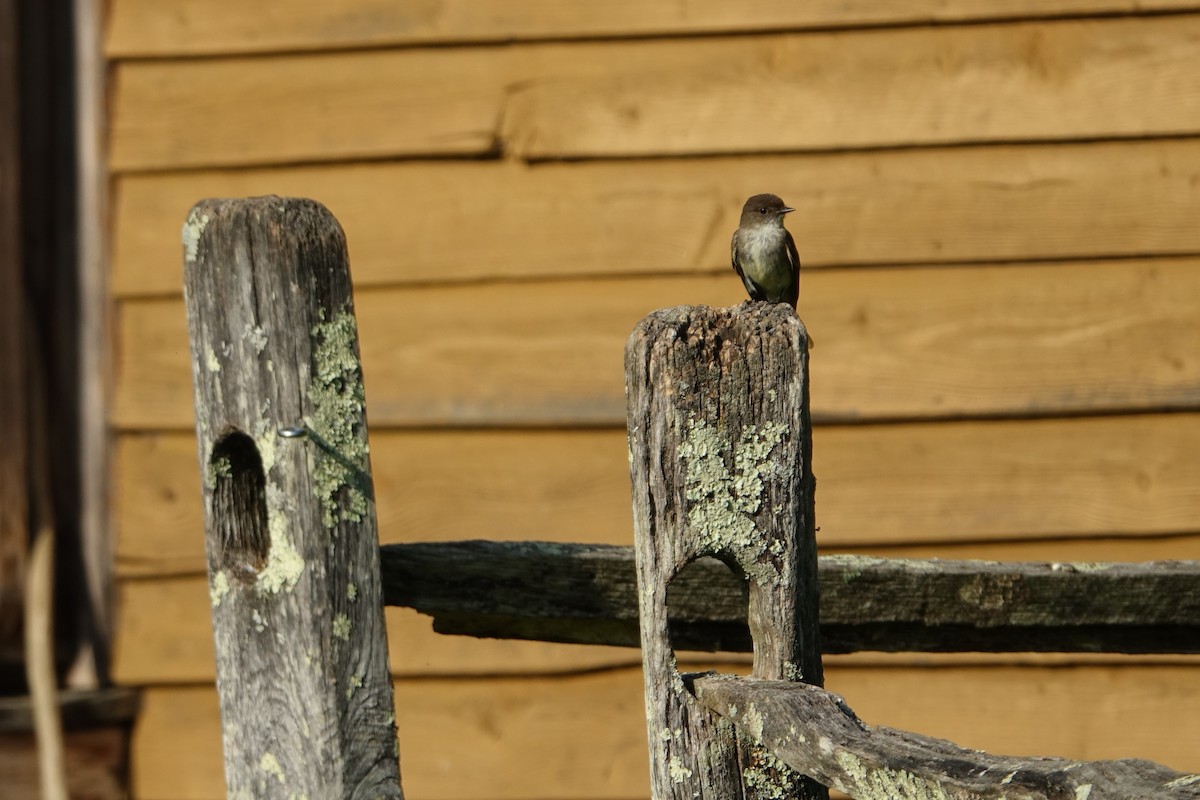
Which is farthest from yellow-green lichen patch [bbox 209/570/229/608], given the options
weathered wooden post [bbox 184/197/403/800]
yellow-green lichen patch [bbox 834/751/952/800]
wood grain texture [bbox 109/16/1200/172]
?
wood grain texture [bbox 109/16/1200/172]

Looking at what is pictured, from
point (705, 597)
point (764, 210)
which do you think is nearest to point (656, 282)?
point (764, 210)

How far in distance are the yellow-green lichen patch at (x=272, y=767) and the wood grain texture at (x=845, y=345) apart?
1.75 meters

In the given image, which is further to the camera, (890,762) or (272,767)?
(272,767)

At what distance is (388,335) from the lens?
11.0ft

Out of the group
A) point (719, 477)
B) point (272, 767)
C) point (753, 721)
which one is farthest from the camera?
point (272, 767)

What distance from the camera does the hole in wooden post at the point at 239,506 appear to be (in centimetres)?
167

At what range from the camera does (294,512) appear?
5.30 ft

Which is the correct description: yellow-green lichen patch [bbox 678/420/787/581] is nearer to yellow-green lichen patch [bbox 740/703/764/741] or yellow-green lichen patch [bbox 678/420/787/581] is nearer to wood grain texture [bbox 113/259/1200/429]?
yellow-green lichen patch [bbox 740/703/764/741]

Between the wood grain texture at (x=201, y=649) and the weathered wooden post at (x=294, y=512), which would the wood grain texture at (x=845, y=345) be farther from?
the weathered wooden post at (x=294, y=512)

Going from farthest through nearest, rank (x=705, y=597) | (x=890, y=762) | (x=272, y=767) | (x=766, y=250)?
(x=766, y=250) < (x=705, y=597) < (x=272, y=767) < (x=890, y=762)

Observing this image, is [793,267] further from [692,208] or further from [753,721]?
[753,721]

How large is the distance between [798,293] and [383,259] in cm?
111

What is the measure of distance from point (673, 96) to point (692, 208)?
0.29m

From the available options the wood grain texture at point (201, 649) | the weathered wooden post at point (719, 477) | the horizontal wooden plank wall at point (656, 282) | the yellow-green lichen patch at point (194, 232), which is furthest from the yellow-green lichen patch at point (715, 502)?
the wood grain texture at point (201, 649)
